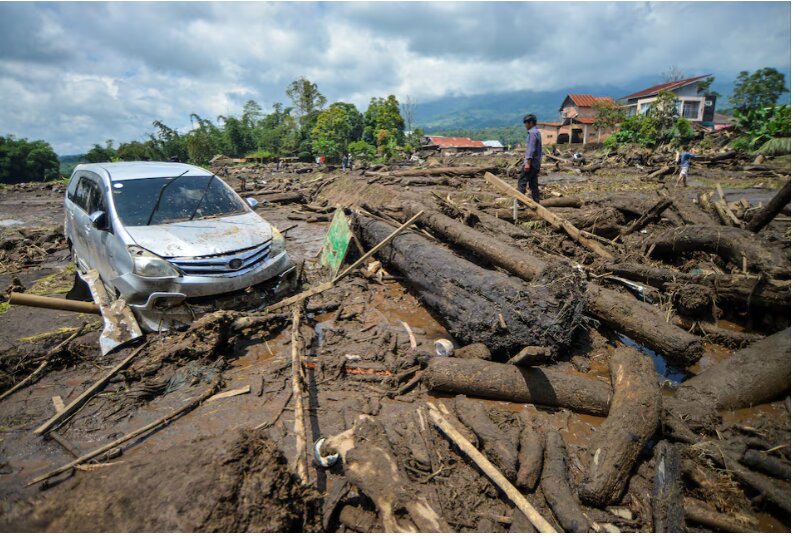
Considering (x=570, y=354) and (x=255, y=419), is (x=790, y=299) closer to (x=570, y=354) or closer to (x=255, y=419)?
(x=570, y=354)

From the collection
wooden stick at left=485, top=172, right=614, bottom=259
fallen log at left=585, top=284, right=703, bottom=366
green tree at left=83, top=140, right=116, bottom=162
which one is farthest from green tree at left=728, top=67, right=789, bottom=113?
green tree at left=83, top=140, right=116, bottom=162

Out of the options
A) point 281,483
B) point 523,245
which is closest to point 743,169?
point 523,245

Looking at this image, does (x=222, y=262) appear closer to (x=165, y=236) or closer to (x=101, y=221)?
(x=165, y=236)

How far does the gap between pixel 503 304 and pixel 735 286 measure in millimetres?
3418

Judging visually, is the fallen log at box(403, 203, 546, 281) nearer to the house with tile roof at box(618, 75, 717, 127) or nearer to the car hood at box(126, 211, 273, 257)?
the car hood at box(126, 211, 273, 257)

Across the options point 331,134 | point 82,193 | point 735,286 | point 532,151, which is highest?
point 331,134

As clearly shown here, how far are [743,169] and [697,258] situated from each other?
2028 cm

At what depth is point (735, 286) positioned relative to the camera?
16.6 ft

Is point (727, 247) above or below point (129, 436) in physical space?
above

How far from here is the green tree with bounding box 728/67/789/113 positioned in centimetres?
3400

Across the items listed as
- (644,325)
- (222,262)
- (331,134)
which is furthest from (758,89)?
(222,262)

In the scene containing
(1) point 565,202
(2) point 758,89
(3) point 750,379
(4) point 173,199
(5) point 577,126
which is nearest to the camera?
(3) point 750,379

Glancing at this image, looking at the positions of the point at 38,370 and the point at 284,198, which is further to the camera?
the point at 284,198

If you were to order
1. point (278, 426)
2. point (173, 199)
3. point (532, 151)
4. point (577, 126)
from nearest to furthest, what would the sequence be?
point (278, 426) < point (173, 199) < point (532, 151) < point (577, 126)
